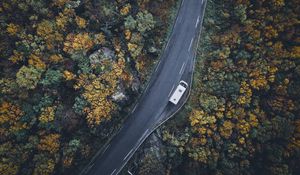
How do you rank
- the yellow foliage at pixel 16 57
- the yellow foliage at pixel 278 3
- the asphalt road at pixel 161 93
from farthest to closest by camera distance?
the yellow foliage at pixel 278 3, the asphalt road at pixel 161 93, the yellow foliage at pixel 16 57

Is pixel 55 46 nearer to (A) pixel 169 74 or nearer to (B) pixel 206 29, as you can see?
(A) pixel 169 74

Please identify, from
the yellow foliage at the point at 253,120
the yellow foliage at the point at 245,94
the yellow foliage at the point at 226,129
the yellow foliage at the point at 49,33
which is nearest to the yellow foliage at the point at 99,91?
the yellow foliage at the point at 49,33

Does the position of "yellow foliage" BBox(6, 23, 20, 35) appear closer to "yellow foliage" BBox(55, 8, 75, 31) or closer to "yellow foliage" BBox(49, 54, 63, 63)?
"yellow foliage" BBox(55, 8, 75, 31)

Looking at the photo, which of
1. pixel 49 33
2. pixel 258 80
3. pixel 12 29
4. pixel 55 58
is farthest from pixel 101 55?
pixel 258 80

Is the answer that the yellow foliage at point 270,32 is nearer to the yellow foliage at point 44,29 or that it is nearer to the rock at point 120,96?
the rock at point 120,96

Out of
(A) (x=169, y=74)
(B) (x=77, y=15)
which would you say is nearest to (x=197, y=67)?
(A) (x=169, y=74)

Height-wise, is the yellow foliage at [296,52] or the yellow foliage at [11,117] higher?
the yellow foliage at [296,52]

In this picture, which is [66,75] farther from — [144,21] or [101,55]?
[144,21]
